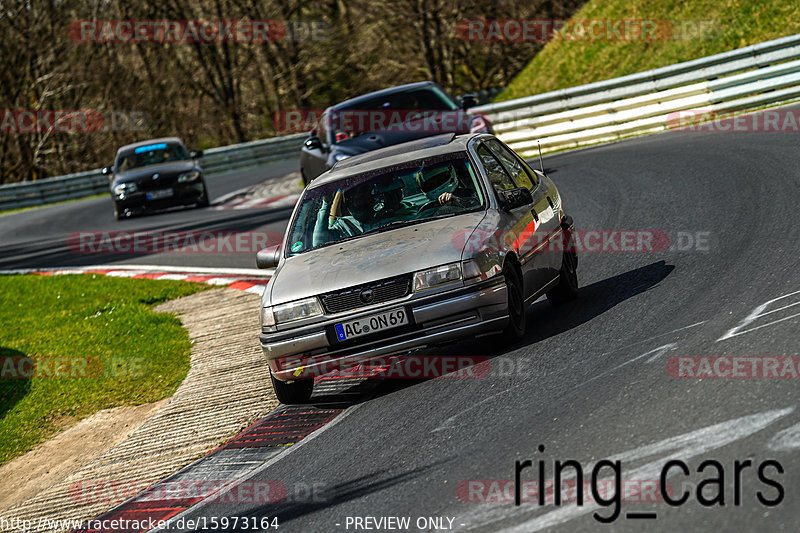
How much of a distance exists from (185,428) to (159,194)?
55.2ft

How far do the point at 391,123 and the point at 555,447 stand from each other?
446 inches

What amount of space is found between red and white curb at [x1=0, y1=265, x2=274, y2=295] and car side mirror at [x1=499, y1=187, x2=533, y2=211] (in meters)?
4.40

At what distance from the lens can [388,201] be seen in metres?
8.38

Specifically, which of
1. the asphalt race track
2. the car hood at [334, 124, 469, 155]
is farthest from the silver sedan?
the car hood at [334, 124, 469, 155]

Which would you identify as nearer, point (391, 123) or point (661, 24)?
point (391, 123)

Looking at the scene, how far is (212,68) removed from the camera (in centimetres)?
5009

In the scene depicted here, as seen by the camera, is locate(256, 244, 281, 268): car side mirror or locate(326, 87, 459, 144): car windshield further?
locate(326, 87, 459, 144): car windshield

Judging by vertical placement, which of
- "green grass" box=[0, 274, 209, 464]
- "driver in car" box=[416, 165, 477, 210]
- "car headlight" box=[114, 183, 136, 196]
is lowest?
"car headlight" box=[114, 183, 136, 196]

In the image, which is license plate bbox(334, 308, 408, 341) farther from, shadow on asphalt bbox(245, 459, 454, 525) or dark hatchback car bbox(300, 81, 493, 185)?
dark hatchback car bbox(300, 81, 493, 185)

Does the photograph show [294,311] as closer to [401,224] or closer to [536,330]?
[401,224]

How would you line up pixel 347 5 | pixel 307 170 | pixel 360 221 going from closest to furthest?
pixel 360 221
pixel 307 170
pixel 347 5

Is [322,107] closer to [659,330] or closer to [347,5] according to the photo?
[347,5]

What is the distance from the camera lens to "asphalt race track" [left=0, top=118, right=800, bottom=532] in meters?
4.61

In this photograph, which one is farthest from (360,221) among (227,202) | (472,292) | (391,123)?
(227,202)
